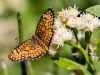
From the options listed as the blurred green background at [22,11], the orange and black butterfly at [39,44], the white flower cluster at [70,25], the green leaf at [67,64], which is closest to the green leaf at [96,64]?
the green leaf at [67,64]

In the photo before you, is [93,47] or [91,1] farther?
[91,1]

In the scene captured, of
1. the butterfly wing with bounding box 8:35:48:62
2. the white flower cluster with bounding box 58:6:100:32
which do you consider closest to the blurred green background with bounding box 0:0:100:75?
the butterfly wing with bounding box 8:35:48:62

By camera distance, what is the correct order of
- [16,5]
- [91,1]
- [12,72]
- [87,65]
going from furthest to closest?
1. [16,5]
2. [91,1]
3. [12,72]
4. [87,65]

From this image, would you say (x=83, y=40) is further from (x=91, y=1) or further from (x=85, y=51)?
(x=91, y=1)

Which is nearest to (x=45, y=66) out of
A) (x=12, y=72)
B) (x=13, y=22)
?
(x=12, y=72)

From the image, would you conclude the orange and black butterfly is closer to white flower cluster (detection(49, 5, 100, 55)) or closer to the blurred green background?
white flower cluster (detection(49, 5, 100, 55))

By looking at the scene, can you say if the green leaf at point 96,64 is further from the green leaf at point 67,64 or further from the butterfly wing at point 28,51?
the butterfly wing at point 28,51

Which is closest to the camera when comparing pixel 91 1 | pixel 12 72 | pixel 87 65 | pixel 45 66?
pixel 87 65

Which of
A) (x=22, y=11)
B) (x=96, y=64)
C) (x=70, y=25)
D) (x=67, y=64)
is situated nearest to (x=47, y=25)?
(x=70, y=25)
